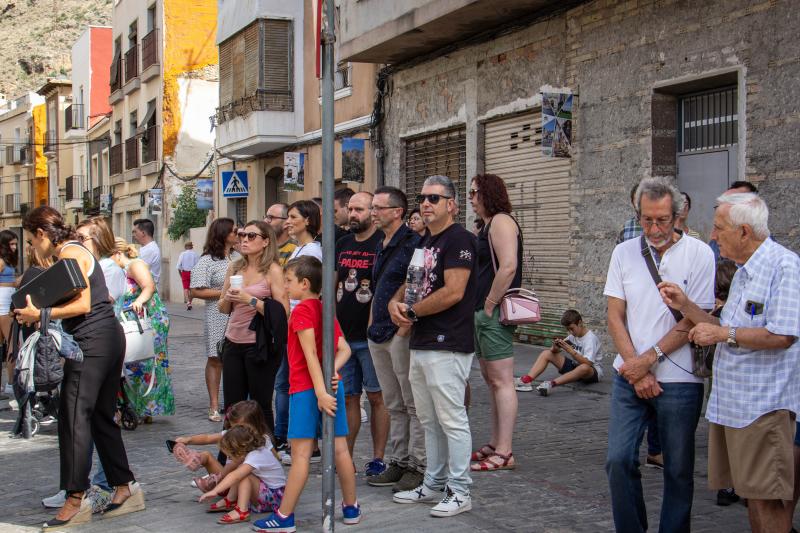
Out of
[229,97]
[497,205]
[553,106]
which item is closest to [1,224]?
[229,97]

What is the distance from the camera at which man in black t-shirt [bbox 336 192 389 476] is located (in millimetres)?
6328

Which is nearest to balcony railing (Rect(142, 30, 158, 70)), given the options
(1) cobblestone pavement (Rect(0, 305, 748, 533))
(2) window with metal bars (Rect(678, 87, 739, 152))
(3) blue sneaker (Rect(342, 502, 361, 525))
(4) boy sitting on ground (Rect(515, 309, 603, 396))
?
(2) window with metal bars (Rect(678, 87, 739, 152))

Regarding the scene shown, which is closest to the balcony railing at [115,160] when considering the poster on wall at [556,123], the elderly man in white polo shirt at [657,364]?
the poster on wall at [556,123]

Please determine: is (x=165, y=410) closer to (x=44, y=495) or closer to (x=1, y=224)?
(x=44, y=495)

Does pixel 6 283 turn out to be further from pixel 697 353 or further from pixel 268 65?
pixel 268 65

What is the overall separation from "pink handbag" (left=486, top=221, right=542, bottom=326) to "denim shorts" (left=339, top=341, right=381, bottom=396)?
960 mm

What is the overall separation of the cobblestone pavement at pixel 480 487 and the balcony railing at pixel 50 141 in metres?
46.2

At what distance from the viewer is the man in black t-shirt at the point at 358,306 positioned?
6.33 m

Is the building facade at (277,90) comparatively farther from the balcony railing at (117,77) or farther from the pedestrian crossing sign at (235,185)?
the balcony railing at (117,77)

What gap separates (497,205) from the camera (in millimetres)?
6699

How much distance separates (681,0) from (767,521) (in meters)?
7.59

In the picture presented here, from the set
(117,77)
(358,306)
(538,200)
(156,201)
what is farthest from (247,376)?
(117,77)

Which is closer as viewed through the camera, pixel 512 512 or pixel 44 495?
pixel 512 512

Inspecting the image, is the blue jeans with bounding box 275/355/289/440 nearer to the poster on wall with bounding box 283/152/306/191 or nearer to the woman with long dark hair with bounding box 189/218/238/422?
the woman with long dark hair with bounding box 189/218/238/422
